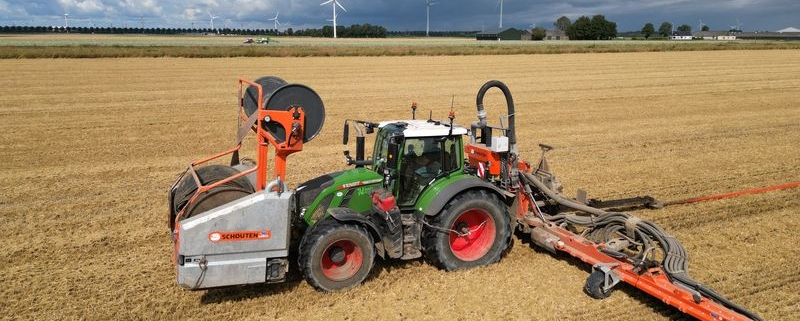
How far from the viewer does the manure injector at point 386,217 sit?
5.66m

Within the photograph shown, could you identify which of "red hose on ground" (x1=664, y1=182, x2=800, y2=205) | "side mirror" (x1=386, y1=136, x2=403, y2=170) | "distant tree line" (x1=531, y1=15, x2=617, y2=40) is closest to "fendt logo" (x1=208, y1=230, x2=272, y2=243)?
"side mirror" (x1=386, y1=136, x2=403, y2=170)

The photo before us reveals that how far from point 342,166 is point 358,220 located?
5.97 meters

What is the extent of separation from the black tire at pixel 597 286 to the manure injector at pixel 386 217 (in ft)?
0.08

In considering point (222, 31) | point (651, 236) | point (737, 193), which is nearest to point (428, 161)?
point (651, 236)

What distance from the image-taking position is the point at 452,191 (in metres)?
6.62

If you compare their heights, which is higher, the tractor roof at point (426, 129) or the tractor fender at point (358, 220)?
the tractor roof at point (426, 129)

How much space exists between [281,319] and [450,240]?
7.25 ft

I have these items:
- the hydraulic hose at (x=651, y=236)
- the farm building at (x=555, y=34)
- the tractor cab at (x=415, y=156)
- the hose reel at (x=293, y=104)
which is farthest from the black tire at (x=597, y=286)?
the farm building at (x=555, y=34)

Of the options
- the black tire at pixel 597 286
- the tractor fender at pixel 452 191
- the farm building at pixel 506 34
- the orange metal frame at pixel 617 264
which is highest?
Result: the farm building at pixel 506 34

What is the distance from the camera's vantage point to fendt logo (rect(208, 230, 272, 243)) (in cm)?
557

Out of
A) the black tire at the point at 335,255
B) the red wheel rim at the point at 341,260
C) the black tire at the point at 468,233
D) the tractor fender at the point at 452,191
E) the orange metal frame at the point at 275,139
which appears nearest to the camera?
the orange metal frame at the point at 275,139

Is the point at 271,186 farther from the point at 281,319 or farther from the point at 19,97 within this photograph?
the point at 19,97

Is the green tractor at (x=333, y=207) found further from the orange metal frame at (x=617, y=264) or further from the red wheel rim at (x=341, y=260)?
the orange metal frame at (x=617, y=264)

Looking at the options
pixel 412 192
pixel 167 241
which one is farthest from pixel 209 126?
pixel 412 192
